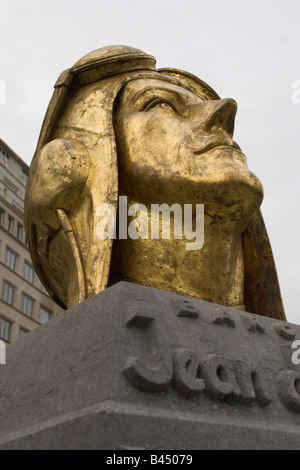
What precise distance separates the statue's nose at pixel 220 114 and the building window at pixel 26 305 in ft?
67.4

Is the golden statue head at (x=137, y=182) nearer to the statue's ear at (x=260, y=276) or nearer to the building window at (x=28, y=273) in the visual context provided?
the statue's ear at (x=260, y=276)

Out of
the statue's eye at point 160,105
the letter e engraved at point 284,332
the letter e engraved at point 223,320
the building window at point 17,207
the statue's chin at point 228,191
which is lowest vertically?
the letter e engraved at point 223,320

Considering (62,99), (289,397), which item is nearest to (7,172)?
(62,99)

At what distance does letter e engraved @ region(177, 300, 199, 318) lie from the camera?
221cm

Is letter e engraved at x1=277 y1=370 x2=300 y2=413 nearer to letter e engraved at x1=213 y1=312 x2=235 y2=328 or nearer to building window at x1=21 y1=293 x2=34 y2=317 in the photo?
letter e engraved at x1=213 y1=312 x2=235 y2=328

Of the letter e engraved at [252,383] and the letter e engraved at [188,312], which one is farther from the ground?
the letter e engraved at [188,312]

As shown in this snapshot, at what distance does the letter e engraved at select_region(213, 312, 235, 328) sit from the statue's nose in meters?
1.26

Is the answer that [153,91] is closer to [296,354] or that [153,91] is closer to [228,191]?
[228,191]

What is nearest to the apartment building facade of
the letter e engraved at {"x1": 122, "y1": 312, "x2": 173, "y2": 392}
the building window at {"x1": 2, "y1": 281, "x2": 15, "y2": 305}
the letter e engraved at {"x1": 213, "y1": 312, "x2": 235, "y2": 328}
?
the building window at {"x1": 2, "y1": 281, "x2": 15, "y2": 305}

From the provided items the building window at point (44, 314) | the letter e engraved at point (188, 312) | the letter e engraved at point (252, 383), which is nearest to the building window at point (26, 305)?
the building window at point (44, 314)

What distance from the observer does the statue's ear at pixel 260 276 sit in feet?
11.5

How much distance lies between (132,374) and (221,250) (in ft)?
4.80

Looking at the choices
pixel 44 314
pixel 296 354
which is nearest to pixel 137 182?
pixel 296 354
